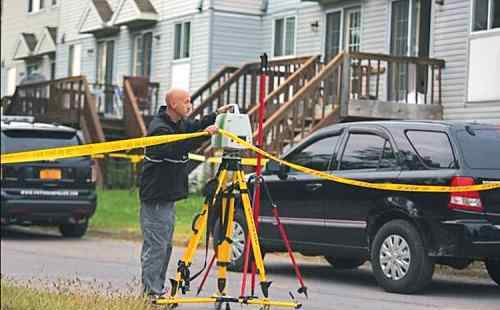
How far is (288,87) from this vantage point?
76.0 feet

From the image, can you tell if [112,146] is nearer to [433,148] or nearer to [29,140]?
[433,148]

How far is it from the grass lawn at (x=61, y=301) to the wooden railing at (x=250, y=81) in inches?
629

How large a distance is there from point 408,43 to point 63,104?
40.1ft

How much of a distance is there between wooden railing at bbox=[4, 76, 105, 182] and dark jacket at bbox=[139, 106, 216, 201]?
751 inches

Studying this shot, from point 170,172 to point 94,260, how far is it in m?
6.09

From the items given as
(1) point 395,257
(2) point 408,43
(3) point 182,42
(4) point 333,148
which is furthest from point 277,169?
(3) point 182,42

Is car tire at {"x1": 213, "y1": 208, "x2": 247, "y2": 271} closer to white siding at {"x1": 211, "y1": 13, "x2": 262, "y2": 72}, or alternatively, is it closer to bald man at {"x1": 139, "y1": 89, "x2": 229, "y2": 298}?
bald man at {"x1": 139, "y1": 89, "x2": 229, "y2": 298}

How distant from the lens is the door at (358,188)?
12250 mm

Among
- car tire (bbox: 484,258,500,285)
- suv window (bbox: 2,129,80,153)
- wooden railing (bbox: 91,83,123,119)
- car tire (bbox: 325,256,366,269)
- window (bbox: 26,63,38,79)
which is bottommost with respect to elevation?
car tire (bbox: 325,256,366,269)

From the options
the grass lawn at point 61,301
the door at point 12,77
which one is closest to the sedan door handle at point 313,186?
the grass lawn at point 61,301

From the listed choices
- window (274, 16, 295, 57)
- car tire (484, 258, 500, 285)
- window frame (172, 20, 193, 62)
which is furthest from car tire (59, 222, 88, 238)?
window frame (172, 20, 193, 62)

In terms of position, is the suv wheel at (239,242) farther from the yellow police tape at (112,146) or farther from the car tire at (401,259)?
the yellow police tape at (112,146)

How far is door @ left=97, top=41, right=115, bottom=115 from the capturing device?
34.8 meters

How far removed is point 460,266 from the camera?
12164 millimetres
